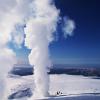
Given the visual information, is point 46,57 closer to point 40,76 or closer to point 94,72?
point 40,76

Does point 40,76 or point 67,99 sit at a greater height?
point 40,76

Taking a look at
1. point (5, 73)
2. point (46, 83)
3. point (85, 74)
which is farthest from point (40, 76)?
point (85, 74)

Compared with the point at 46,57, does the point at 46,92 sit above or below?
below

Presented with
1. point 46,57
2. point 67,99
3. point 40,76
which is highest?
point 46,57

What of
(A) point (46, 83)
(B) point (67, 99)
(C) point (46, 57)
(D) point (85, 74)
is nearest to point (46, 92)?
(A) point (46, 83)

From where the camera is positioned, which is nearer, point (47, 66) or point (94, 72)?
point (47, 66)

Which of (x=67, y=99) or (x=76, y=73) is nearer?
(x=67, y=99)

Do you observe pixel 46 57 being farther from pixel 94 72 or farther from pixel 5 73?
pixel 94 72

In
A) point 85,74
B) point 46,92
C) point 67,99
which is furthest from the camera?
point 85,74

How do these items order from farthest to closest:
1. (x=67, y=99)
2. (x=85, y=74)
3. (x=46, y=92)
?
(x=85, y=74)
(x=46, y=92)
(x=67, y=99)
